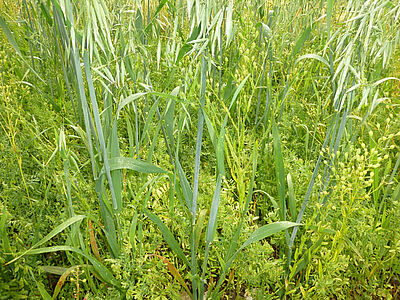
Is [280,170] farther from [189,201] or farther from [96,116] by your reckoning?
[96,116]

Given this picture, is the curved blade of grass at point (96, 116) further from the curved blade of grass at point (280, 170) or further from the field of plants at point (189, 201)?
the curved blade of grass at point (280, 170)

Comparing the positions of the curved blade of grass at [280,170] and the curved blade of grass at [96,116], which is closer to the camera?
the curved blade of grass at [96,116]

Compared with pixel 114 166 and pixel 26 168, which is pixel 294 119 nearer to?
pixel 114 166

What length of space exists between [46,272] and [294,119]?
132 cm

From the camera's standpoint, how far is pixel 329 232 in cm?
109

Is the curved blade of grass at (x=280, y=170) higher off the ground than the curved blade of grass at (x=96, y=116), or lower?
lower

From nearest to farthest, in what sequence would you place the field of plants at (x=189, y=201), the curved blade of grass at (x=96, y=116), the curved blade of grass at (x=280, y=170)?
the curved blade of grass at (x=96, y=116) → the field of plants at (x=189, y=201) → the curved blade of grass at (x=280, y=170)

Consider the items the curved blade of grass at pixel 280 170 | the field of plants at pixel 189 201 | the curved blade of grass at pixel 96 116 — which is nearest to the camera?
the curved blade of grass at pixel 96 116

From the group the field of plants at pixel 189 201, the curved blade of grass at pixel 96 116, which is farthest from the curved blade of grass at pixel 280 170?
the curved blade of grass at pixel 96 116

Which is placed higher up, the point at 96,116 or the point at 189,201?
the point at 96,116

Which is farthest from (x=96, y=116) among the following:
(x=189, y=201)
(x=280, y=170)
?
(x=280, y=170)

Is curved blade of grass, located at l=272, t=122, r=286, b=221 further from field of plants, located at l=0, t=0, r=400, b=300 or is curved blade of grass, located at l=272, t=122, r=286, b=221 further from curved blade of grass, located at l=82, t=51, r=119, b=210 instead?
curved blade of grass, located at l=82, t=51, r=119, b=210

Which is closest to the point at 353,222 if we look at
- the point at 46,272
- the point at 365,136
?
the point at 365,136

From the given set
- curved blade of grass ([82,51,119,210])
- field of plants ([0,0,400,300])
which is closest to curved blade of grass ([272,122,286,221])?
field of plants ([0,0,400,300])
